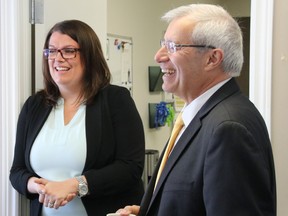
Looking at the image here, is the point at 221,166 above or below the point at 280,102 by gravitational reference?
below

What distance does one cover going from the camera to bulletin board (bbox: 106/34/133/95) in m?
3.13

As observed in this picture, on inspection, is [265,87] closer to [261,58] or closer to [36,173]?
[261,58]

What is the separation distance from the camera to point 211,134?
88cm

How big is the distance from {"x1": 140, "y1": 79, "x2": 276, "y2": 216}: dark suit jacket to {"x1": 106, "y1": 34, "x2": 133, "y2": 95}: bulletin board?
2.16 meters

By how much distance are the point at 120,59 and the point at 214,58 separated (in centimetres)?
230

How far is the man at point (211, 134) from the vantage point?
32.7 inches

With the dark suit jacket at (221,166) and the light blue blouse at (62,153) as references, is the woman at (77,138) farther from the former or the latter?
the dark suit jacket at (221,166)

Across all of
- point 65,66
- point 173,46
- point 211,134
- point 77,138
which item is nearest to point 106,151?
point 77,138

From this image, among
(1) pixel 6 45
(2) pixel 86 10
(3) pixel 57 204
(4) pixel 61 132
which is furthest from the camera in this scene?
(2) pixel 86 10

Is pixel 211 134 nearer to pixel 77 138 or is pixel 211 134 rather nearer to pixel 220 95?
pixel 220 95

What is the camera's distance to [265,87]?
4.23 feet

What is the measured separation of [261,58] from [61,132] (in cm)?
80

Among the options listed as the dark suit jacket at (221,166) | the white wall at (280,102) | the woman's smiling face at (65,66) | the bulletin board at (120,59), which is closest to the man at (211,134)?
the dark suit jacket at (221,166)

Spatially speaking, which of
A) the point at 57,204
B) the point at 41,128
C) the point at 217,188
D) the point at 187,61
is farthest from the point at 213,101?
the point at 41,128
